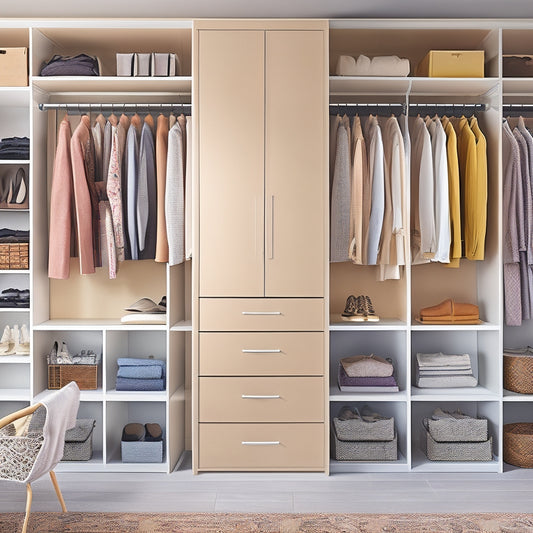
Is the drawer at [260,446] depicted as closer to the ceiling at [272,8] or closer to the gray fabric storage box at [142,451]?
the gray fabric storage box at [142,451]

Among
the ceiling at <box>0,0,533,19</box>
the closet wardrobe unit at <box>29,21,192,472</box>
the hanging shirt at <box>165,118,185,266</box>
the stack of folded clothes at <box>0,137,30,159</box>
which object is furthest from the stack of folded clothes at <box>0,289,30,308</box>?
the ceiling at <box>0,0,533,19</box>

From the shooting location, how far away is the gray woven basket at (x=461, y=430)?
3.97 m

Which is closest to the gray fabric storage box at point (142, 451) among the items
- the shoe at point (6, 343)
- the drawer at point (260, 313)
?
the drawer at point (260, 313)

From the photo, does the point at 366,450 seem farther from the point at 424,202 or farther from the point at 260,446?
the point at 424,202

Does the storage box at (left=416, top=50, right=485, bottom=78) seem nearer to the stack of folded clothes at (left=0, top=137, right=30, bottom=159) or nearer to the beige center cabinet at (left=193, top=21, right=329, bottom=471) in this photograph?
the beige center cabinet at (left=193, top=21, right=329, bottom=471)

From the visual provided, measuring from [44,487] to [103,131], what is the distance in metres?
2.09

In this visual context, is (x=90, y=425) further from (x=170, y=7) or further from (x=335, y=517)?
(x=170, y=7)

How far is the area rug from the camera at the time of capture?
3.08 m

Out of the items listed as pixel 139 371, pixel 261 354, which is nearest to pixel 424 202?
pixel 261 354

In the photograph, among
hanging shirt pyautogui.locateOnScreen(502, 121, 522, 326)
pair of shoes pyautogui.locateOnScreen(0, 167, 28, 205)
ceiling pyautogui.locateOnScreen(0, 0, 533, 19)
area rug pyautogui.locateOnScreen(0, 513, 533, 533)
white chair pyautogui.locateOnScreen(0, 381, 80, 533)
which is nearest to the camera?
white chair pyautogui.locateOnScreen(0, 381, 80, 533)

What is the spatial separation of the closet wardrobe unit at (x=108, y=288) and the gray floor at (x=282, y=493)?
0.72ft

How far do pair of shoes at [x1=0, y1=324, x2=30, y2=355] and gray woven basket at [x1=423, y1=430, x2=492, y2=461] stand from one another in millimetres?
2555

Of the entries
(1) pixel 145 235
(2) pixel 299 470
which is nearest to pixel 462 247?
(2) pixel 299 470

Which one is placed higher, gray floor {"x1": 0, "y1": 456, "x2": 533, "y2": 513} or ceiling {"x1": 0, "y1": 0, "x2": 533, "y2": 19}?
ceiling {"x1": 0, "y1": 0, "x2": 533, "y2": 19}
